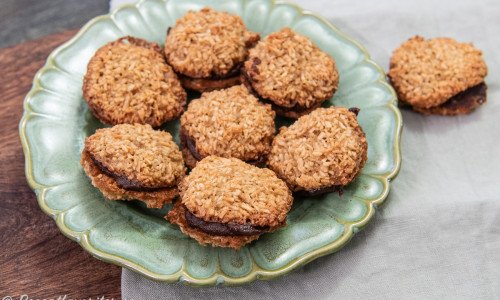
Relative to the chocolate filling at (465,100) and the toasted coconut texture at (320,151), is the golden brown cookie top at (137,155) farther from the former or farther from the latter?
the chocolate filling at (465,100)

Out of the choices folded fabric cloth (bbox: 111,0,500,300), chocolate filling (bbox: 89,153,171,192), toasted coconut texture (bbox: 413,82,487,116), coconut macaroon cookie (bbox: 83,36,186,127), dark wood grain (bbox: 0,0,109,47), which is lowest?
folded fabric cloth (bbox: 111,0,500,300)

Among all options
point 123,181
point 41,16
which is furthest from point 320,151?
point 41,16

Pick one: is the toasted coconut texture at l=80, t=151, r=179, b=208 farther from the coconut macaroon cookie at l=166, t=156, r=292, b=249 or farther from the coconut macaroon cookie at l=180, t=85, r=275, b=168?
the coconut macaroon cookie at l=180, t=85, r=275, b=168

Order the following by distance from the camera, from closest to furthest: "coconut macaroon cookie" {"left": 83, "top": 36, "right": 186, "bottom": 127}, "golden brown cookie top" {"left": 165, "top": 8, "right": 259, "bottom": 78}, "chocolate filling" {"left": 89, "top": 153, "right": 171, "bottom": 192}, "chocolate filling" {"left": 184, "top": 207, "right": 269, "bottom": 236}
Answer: "chocolate filling" {"left": 184, "top": 207, "right": 269, "bottom": 236}, "chocolate filling" {"left": 89, "top": 153, "right": 171, "bottom": 192}, "coconut macaroon cookie" {"left": 83, "top": 36, "right": 186, "bottom": 127}, "golden brown cookie top" {"left": 165, "top": 8, "right": 259, "bottom": 78}

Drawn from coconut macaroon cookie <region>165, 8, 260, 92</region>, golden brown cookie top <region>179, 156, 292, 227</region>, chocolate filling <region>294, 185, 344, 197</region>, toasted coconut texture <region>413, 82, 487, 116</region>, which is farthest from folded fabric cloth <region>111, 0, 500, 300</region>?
coconut macaroon cookie <region>165, 8, 260, 92</region>

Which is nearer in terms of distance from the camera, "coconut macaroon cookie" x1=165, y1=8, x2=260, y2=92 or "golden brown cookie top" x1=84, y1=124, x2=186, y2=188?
"golden brown cookie top" x1=84, y1=124, x2=186, y2=188

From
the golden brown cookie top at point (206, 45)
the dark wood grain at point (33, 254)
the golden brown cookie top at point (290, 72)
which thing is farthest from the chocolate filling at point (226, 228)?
the golden brown cookie top at point (206, 45)
